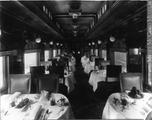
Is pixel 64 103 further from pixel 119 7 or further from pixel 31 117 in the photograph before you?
pixel 119 7

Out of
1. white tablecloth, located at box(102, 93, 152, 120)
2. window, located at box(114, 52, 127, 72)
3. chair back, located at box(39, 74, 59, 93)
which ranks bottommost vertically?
white tablecloth, located at box(102, 93, 152, 120)

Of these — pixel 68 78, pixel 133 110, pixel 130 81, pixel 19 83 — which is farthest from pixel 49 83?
pixel 68 78

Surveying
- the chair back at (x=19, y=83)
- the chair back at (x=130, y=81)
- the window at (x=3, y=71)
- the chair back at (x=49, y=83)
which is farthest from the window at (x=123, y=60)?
the window at (x=3, y=71)

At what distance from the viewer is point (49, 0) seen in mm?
4965

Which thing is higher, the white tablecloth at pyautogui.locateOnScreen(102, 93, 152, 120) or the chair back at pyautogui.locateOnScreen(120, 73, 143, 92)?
the chair back at pyautogui.locateOnScreen(120, 73, 143, 92)

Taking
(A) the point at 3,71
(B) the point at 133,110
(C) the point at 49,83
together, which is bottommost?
(B) the point at 133,110

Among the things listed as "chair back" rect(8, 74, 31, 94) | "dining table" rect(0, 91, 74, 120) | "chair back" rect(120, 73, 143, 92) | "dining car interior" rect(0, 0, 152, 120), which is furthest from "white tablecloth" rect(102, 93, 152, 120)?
"chair back" rect(8, 74, 31, 94)

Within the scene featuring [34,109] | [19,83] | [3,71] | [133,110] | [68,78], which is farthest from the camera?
[68,78]

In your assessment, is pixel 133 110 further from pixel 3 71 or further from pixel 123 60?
pixel 123 60

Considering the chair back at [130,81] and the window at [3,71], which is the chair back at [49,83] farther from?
the chair back at [130,81]

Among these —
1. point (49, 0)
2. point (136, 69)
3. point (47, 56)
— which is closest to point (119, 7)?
point (136, 69)

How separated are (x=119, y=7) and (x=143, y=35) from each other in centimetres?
104

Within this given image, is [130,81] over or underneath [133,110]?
over

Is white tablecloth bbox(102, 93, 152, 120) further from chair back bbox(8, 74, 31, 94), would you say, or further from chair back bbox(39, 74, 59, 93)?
chair back bbox(8, 74, 31, 94)
